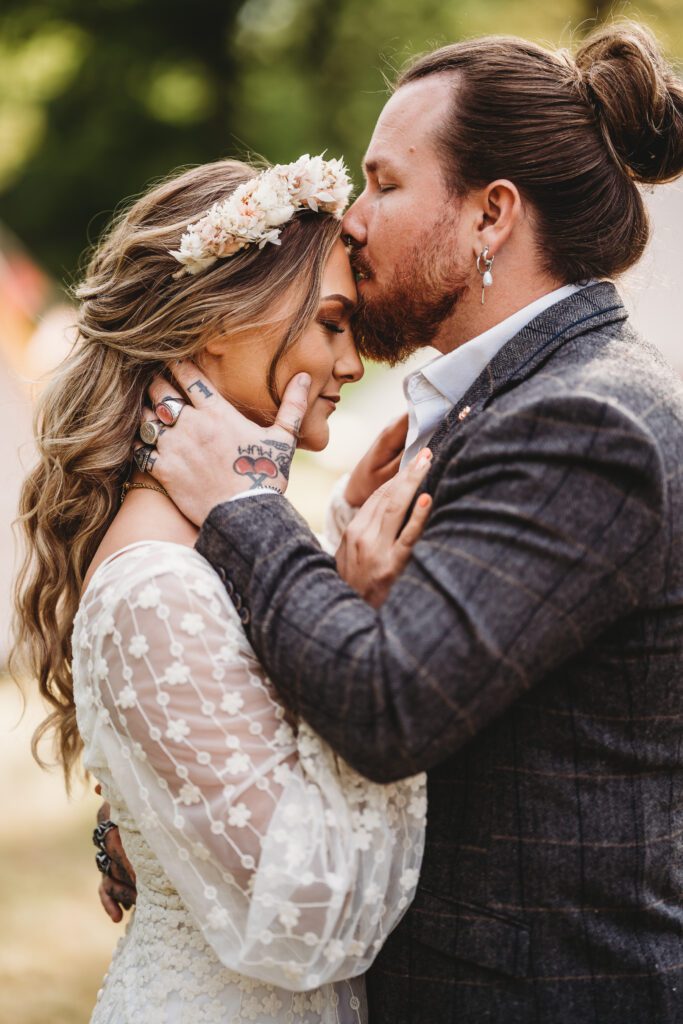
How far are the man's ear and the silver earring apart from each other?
0.04 feet

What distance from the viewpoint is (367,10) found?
57.9 feet

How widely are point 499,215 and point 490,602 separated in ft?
3.77

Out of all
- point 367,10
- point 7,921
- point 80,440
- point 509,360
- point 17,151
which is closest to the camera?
point 509,360

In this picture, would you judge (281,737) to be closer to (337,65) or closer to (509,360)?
(509,360)

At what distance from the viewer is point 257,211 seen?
2.36 metres

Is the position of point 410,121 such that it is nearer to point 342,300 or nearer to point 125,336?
point 342,300

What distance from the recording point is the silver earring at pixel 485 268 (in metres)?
2.40

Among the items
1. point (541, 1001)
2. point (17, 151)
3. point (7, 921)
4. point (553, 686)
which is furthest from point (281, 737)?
point (17, 151)

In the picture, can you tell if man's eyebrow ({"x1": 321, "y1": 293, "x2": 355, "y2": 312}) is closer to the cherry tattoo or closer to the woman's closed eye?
the woman's closed eye

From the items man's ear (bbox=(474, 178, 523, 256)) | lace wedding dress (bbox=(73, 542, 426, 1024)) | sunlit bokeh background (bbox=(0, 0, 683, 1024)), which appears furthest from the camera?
sunlit bokeh background (bbox=(0, 0, 683, 1024))

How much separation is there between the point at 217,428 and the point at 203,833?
868mm

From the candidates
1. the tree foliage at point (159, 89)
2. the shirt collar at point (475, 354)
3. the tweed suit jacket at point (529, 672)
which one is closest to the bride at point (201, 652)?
the tweed suit jacket at point (529, 672)

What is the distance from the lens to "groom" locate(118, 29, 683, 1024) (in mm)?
1702

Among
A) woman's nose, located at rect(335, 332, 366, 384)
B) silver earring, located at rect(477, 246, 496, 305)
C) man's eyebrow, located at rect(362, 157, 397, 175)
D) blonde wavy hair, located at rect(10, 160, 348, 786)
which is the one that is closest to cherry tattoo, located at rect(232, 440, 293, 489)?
blonde wavy hair, located at rect(10, 160, 348, 786)
